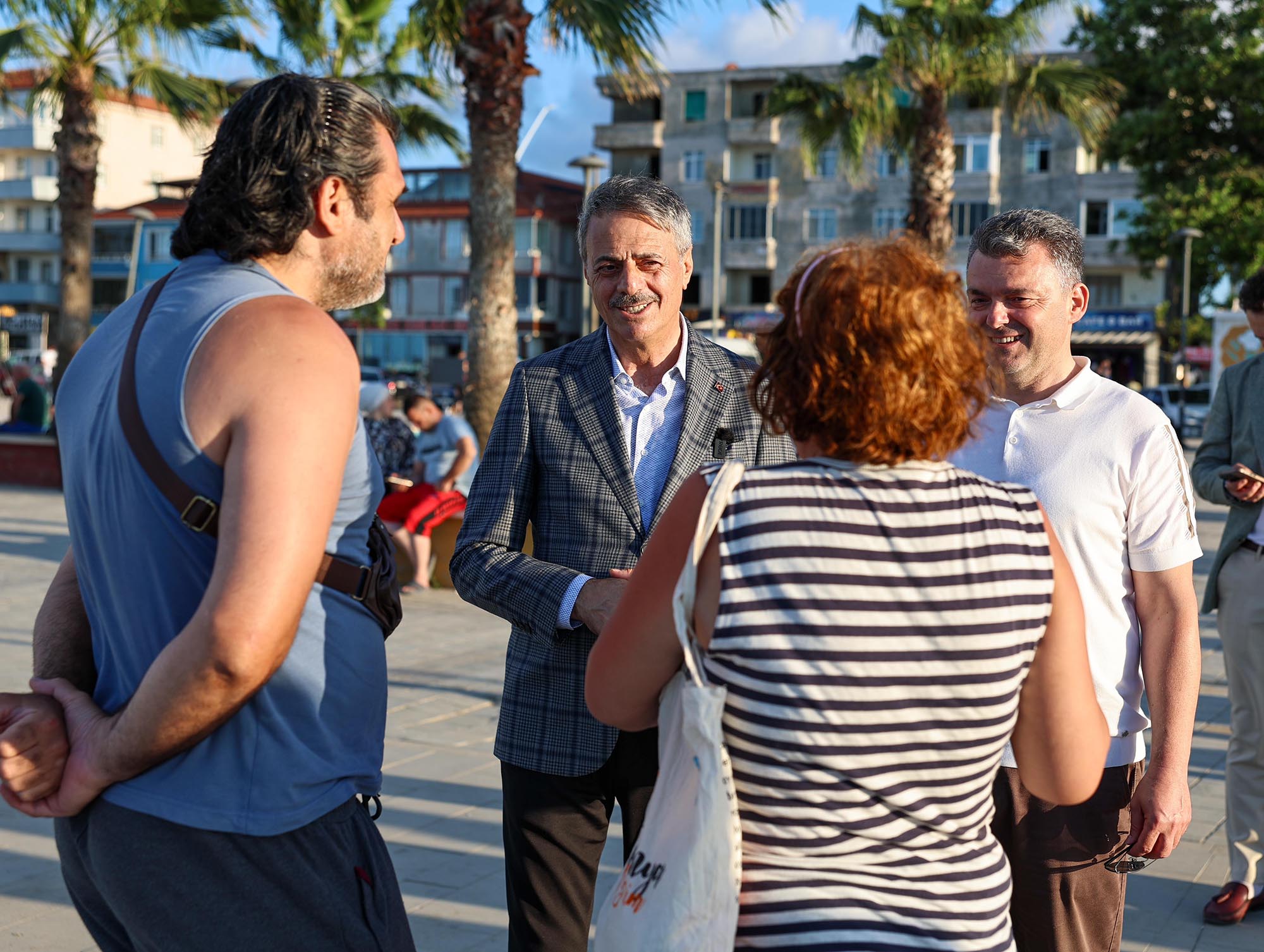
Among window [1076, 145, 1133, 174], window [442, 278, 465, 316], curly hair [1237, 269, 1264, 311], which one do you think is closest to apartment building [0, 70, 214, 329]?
window [442, 278, 465, 316]

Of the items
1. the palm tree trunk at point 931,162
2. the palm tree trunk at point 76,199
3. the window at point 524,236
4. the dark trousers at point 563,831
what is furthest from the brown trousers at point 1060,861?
the window at point 524,236

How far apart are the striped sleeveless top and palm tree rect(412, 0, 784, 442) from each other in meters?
9.66

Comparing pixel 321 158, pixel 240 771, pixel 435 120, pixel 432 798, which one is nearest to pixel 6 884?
pixel 432 798

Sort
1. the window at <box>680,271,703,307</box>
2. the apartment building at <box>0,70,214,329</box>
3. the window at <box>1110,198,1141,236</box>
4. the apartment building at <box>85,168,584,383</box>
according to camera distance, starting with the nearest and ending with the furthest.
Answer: the window at <box>1110,198,1141,236</box>
the window at <box>680,271,703,307</box>
the apartment building at <box>85,168,584,383</box>
the apartment building at <box>0,70,214,329</box>

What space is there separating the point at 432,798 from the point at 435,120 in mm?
14907

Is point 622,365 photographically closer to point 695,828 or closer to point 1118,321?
point 695,828

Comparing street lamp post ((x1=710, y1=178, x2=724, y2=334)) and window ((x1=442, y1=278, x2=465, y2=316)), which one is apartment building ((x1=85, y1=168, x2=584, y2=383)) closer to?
window ((x1=442, y1=278, x2=465, y2=316))

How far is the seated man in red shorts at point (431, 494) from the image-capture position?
1016 cm

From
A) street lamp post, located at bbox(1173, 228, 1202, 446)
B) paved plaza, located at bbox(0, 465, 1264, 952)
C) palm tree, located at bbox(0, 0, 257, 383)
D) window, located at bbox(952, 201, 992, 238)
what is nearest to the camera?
paved plaza, located at bbox(0, 465, 1264, 952)

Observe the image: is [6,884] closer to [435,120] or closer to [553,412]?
[553,412]

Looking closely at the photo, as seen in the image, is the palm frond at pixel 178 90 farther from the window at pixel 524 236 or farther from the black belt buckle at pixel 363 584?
the window at pixel 524 236

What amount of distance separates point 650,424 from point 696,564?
4.21 feet

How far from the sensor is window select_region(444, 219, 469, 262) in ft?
202

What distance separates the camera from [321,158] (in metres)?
1.80
